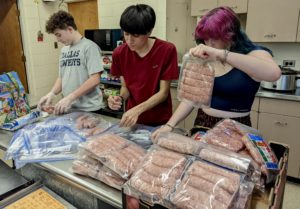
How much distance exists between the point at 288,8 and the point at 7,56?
14.1ft

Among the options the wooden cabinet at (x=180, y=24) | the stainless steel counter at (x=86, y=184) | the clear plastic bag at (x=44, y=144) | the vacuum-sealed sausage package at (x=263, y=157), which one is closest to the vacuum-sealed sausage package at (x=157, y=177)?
the stainless steel counter at (x=86, y=184)

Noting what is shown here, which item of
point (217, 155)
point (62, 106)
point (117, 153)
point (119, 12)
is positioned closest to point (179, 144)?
point (217, 155)

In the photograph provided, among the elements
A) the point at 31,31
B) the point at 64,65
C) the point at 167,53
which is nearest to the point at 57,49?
the point at 31,31

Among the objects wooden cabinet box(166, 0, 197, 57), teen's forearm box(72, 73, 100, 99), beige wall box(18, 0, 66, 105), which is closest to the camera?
teen's forearm box(72, 73, 100, 99)

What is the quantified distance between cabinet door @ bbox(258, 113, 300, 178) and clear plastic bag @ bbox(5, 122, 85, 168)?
1988mm

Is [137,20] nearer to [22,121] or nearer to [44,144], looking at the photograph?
[44,144]

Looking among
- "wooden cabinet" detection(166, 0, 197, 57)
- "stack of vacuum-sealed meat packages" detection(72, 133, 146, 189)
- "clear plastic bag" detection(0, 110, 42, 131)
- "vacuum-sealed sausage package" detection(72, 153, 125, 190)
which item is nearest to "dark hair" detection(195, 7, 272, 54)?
"stack of vacuum-sealed meat packages" detection(72, 133, 146, 189)

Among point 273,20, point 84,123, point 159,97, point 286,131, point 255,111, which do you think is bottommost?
point 286,131

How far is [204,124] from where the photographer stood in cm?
132

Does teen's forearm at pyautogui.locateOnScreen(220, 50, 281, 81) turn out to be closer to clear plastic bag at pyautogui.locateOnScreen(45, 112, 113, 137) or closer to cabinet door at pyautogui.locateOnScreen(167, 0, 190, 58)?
clear plastic bag at pyautogui.locateOnScreen(45, 112, 113, 137)

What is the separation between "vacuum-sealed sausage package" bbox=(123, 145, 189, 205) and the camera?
0.68 m

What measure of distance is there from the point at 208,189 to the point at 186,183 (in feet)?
0.20

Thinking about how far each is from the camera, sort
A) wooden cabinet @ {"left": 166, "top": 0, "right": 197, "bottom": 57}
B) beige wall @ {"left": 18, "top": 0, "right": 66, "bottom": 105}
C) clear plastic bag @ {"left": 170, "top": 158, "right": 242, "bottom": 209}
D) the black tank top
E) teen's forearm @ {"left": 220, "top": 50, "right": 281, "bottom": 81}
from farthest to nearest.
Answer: beige wall @ {"left": 18, "top": 0, "right": 66, "bottom": 105} → wooden cabinet @ {"left": 166, "top": 0, "right": 197, "bottom": 57} → the black tank top → teen's forearm @ {"left": 220, "top": 50, "right": 281, "bottom": 81} → clear plastic bag @ {"left": 170, "top": 158, "right": 242, "bottom": 209}

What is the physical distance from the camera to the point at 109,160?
858mm
